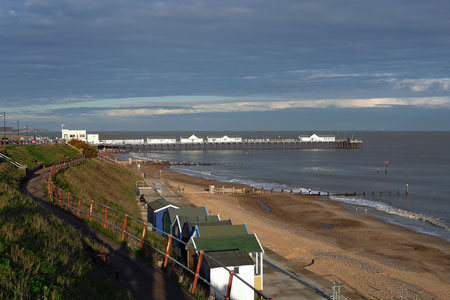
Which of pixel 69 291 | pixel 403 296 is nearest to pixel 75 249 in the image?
pixel 69 291

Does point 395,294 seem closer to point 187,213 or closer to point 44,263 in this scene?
point 187,213

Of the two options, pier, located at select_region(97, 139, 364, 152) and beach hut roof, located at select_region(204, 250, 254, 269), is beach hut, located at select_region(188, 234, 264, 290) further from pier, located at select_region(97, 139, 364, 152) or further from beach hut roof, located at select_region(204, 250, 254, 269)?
pier, located at select_region(97, 139, 364, 152)

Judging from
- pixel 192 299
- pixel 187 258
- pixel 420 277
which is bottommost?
pixel 420 277

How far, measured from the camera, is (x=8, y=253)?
7.74 meters

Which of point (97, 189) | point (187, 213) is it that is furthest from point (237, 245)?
point (97, 189)

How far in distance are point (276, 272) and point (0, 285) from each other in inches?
611

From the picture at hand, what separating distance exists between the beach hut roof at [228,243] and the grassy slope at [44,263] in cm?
564

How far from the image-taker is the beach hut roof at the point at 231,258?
15.6 meters

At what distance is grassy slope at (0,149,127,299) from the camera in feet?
21.4

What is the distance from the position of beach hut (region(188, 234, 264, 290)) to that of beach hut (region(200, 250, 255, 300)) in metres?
0.52

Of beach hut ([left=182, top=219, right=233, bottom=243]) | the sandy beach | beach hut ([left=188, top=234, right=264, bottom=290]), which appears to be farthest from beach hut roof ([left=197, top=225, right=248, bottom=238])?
the sandy beach

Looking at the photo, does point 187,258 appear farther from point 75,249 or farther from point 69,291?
point 69,291

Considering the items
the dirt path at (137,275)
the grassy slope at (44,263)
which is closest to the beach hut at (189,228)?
the dirt path at (137,275)

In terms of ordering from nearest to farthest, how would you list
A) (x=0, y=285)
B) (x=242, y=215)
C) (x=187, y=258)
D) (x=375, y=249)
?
(x=0, y=285) → (x=187, y=258) → (x=375, y=249) → (x=242, y=215)
